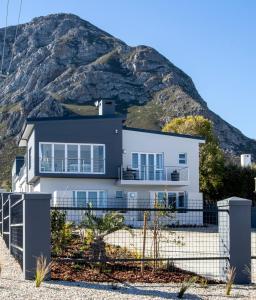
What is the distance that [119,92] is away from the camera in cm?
12344

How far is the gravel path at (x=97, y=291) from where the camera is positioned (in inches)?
364

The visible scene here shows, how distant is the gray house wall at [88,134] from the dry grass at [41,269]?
27089mm

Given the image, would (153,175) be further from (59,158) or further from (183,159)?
(59,158)

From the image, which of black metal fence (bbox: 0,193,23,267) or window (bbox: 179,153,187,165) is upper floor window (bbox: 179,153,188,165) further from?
black metal fence (bbox: 0,193,23,267)

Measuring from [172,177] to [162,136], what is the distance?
2.86 m

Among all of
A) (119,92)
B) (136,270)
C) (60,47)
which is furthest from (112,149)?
(60,47)

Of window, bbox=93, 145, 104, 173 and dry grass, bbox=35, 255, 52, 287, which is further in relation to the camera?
window, bbox=93, 145, 104, 173

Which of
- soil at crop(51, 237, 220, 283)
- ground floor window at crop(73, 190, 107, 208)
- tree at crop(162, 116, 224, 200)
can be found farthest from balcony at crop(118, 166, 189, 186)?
soil at crop(51, 237, 220, 283)

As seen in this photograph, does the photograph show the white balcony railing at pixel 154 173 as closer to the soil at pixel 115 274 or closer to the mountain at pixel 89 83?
the soil at pixel 115 274

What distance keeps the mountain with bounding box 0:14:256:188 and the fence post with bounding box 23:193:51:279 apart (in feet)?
281

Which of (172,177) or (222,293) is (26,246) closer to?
(222,293)

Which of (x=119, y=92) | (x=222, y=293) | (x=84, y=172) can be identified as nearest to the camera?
(x=222, y=293)

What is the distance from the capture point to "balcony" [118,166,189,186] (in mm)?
38281

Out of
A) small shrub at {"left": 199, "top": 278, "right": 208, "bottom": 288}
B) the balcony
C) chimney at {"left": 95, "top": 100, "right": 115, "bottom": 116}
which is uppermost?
chimney at {"left": 95, "top": 100, "right": 115, "bottom": 116}
